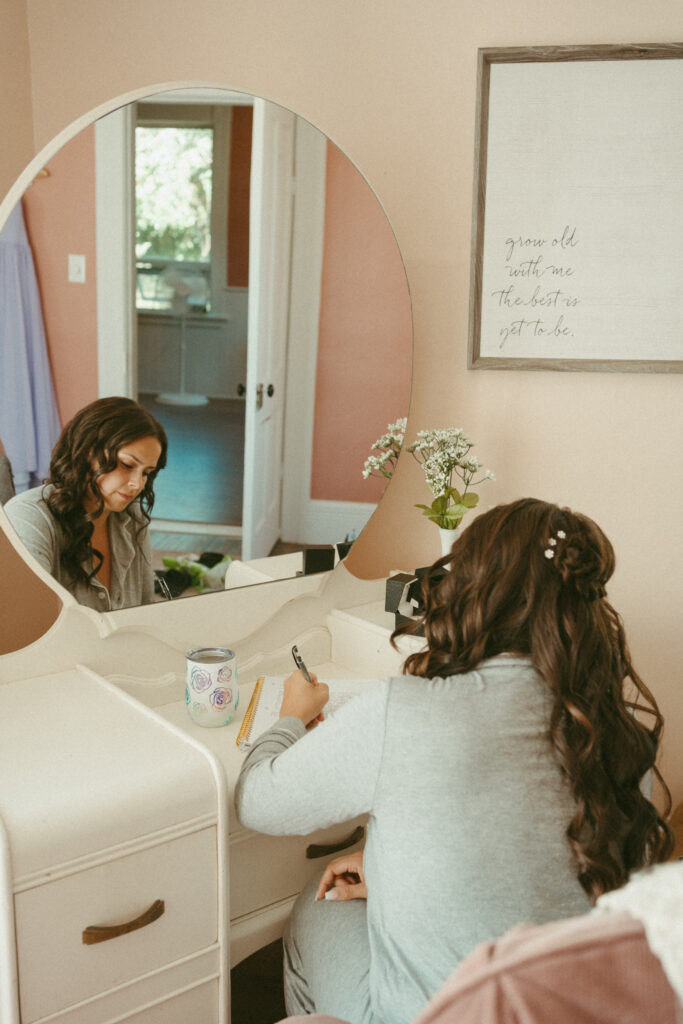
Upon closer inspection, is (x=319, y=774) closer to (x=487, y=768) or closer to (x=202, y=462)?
(x=487, y=768)

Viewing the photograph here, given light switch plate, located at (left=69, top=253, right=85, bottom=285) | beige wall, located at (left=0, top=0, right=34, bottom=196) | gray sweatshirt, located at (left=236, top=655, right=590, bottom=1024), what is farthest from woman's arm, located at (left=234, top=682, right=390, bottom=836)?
beige wall, located at (left=0, top=0, right=34, bottom=196)

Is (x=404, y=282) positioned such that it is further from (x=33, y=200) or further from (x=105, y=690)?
(x=105, y=690)

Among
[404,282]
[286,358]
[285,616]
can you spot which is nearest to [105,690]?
[285,616]

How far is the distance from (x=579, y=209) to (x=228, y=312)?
71cm

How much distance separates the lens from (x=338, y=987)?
1.16 meters

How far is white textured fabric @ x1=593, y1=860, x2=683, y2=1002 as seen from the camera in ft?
1.78

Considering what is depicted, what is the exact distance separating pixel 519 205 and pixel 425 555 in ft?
2.35

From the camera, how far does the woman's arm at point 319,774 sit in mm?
1035

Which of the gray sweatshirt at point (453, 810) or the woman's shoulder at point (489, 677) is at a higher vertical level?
the woman's shoulder at point (489, 677)

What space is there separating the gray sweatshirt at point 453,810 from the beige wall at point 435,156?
850 millimetres

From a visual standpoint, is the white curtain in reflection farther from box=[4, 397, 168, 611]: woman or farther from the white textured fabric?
the white textured fabric

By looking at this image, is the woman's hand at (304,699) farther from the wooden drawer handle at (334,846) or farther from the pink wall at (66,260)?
the pink wall at (66,260)

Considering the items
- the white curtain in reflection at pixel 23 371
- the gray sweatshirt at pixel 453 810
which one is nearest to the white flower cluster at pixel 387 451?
the white curtain in reflection at pixel 23 371

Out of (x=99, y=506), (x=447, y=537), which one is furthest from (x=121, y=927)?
(x=447, y=537)
